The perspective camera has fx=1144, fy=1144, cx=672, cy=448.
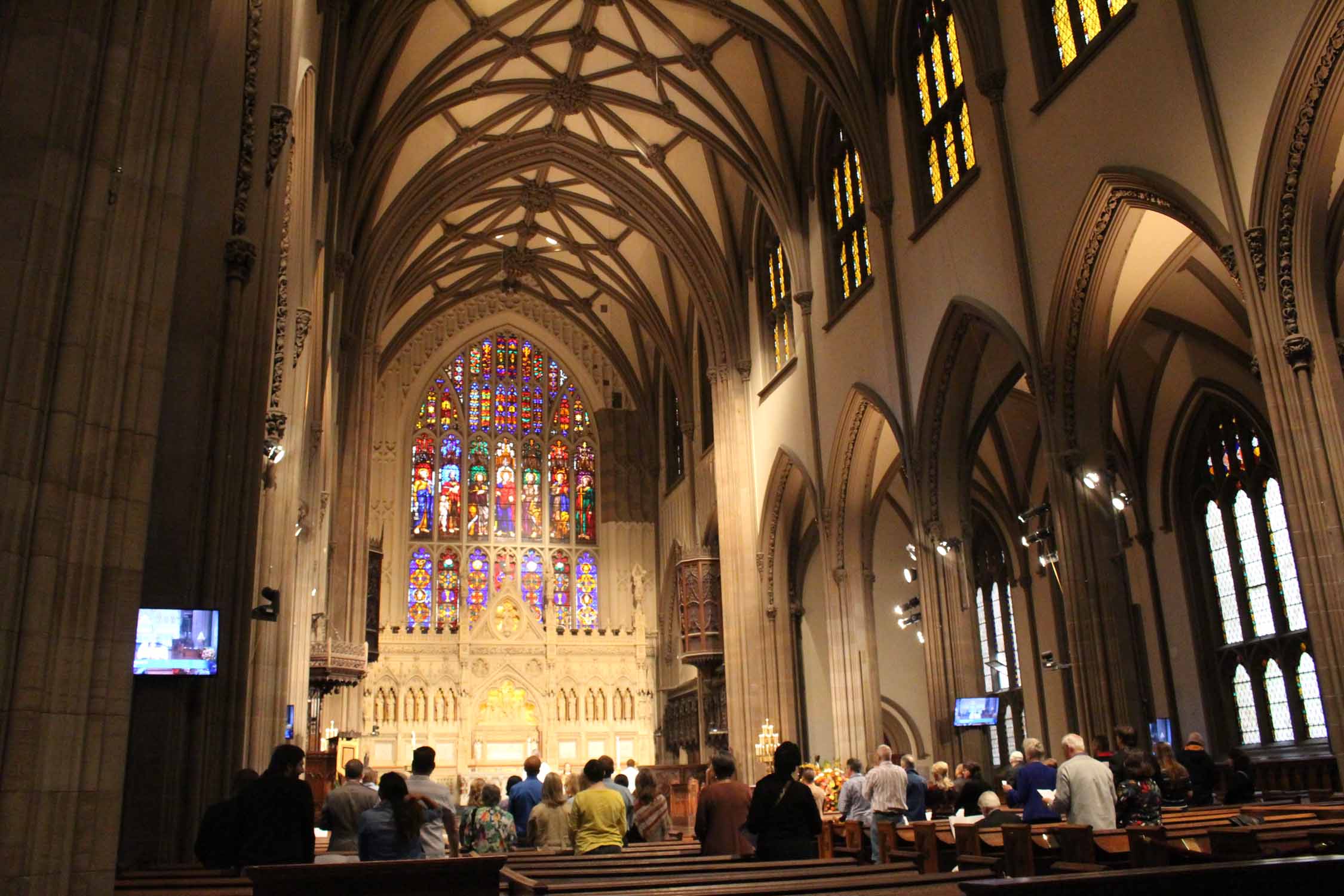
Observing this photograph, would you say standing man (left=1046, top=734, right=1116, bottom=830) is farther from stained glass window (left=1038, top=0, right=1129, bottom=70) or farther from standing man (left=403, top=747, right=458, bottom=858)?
stained glass window (left=1038, top=0, right=1129, bottom=70)

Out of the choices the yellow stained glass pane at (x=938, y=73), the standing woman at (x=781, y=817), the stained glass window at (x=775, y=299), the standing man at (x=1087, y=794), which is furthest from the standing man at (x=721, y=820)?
the stained glass window at (x=775, y=299)

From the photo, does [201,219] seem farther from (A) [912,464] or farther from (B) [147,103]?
(A) [912,464]

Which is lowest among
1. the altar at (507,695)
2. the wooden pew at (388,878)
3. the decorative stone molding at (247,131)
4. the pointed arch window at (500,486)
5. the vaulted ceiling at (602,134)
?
the wooden pew at (388,878)

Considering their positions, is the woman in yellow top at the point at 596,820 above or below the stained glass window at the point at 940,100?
below

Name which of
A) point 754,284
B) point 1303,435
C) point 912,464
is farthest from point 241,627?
point 754,284

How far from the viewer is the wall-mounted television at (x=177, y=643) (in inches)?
269

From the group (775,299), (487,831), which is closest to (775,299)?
(775,299)

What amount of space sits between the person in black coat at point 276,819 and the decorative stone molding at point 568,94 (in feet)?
63.5

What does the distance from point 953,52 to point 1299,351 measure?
845cm

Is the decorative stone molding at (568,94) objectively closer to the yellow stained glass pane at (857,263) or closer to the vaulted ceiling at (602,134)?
the vaulted ceiling at (602,134)

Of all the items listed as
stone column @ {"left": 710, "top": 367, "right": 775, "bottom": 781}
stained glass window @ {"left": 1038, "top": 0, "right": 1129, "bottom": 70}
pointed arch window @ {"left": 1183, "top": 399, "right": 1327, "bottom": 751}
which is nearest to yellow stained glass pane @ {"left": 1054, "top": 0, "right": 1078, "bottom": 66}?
stained glass window @ {"left": 1038, "top": 0, "right": 1129, "bottom": 70}

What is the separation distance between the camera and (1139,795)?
743cm

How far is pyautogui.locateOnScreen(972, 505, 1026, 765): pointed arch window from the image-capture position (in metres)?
23.7

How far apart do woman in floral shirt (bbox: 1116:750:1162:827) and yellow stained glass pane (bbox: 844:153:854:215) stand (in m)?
13.7
